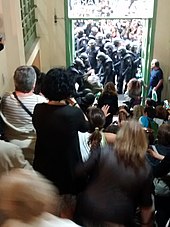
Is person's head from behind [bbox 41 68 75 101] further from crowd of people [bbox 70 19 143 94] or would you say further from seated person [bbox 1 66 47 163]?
crowd of people [bbox 70 19 143 94]

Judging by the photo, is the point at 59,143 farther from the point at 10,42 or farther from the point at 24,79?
the point at 10,42

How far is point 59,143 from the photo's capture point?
7.88 feet

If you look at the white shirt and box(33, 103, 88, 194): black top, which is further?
box(33, 103, 88, 194): black top

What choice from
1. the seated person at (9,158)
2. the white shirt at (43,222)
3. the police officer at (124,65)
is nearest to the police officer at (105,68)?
the police officer at (124,65)

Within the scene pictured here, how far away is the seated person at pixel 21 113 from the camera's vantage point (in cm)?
288

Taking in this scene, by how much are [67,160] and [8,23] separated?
135 inches

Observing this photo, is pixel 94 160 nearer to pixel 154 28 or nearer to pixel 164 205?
pixel 164 205

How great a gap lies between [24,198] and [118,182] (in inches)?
29.4

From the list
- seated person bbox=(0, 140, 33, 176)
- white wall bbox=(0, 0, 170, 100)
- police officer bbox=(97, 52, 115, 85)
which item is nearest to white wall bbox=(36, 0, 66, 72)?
white wall bbox=(0, 0, 170, 100)

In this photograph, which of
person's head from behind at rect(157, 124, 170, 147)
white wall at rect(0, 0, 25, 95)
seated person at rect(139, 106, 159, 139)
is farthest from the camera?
white wall at rect(0, 0, 25, 95)

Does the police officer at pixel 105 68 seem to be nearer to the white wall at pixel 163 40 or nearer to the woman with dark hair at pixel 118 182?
the white wall at pixel 163 40

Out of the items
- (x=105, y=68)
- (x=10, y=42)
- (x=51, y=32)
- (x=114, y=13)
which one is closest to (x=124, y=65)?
(x=105, y=68)

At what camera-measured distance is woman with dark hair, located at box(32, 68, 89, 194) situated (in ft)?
7.80

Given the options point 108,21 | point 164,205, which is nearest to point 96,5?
point 108,21
